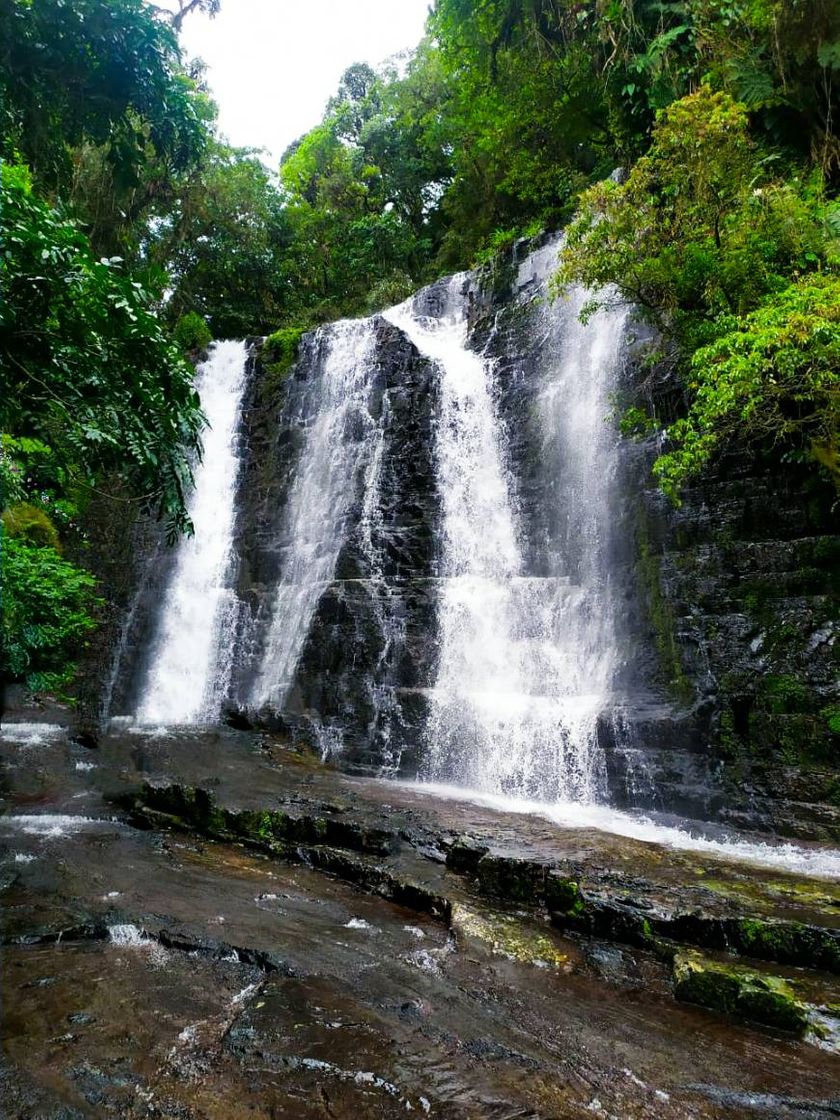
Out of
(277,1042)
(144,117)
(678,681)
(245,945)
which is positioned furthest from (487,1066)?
(678,681)

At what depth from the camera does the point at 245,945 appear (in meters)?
4.64

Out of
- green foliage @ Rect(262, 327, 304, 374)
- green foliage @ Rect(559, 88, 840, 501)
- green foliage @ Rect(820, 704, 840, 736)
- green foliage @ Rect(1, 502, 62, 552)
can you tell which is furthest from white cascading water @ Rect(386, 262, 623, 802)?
green foliage @ Rect(1, 502, 62, 552)

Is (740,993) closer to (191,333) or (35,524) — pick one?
(35,524)

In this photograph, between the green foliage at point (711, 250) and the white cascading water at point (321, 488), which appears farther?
the white cascading water at point (321, 488)

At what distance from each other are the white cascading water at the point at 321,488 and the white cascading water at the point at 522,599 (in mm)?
2028

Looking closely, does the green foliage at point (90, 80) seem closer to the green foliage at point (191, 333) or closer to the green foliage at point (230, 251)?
the green foliage at point (191, 333)

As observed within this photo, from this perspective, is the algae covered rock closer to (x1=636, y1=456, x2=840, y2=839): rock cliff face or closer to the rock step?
the rock step

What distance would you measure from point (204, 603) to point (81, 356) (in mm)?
12876

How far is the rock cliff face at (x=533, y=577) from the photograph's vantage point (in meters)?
8.73

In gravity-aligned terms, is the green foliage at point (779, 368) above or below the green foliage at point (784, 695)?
above

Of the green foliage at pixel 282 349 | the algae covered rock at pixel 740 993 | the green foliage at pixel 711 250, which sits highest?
the green foliage at pixel 282 349

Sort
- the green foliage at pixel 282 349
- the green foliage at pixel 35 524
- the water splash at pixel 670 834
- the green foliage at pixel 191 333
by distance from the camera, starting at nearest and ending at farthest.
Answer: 1. the water splash at pixel 670 834
2. the green foliage at pixel 35 524
3. the green foliage at pixel 282 349
4. the green foliage at pixel 191 333

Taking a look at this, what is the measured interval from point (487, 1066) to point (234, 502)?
50.6 ft

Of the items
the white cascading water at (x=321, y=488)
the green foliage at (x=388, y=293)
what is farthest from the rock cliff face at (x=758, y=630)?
the green foliage at (x=388, y=293)
